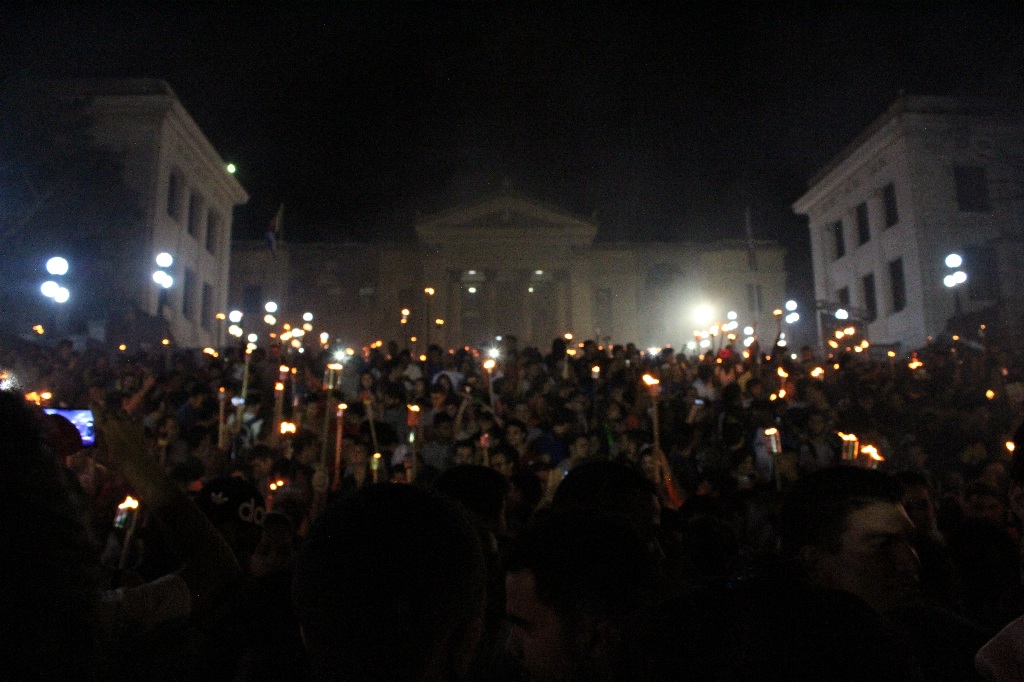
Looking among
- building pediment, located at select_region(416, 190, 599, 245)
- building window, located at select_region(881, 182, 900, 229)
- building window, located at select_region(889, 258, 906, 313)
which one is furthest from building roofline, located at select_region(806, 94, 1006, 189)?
building pediment, located at select_region(416, 190, 599, 245)

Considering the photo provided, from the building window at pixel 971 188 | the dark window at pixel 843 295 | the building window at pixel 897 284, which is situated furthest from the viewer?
the dark window at pixel 843 295

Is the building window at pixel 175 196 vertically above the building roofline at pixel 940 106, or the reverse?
the building roofline at pixel 940 106

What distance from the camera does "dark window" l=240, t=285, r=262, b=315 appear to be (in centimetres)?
5072

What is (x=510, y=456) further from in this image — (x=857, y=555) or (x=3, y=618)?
(x=3, y=618)

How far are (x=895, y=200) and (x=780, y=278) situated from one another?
14699mm

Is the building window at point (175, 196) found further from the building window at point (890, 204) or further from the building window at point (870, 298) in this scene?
the building window at point (890, 204)

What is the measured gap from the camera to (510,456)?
8492 millimetres

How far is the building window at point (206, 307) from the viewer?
40.4 metres

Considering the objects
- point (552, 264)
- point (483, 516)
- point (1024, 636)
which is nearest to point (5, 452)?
point (1024, 636)

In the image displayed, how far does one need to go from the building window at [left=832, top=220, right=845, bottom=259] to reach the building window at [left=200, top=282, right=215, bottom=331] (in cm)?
3291

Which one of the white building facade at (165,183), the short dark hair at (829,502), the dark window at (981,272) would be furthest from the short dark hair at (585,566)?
the dark window at (981,272)

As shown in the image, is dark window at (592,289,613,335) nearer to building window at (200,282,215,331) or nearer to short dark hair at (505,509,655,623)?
building window at (200,282,215,331)

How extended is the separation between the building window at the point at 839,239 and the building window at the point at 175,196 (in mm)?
33086

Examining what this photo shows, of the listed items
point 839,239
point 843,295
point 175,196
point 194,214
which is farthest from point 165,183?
point 839,239
